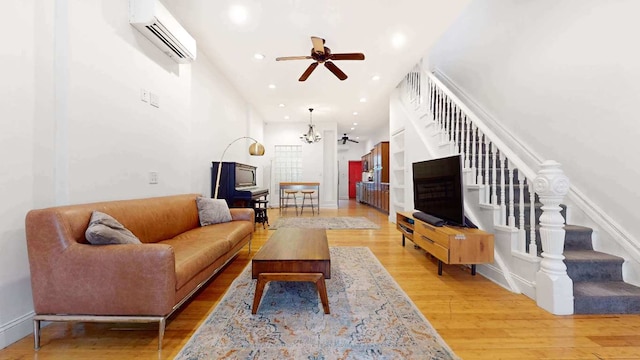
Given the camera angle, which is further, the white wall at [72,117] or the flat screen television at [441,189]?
the flat screen television at [441,189]

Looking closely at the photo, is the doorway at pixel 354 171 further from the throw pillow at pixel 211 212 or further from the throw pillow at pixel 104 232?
the throw pillow at pixel 104 232

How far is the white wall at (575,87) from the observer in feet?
6.67

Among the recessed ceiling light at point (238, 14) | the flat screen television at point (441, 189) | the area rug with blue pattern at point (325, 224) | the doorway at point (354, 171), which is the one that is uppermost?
the recessed ceiling light at point (238, 14)

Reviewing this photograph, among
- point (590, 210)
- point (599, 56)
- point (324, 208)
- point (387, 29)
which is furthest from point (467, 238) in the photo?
point (324, 208)

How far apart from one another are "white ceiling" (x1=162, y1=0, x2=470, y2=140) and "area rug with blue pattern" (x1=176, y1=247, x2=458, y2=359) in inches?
119

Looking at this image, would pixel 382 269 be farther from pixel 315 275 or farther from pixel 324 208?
pixel 324 208

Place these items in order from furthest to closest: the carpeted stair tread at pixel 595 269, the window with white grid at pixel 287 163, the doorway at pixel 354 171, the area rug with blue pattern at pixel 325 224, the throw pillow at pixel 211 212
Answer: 1. the doorway at pixel 354 171
2. the window with white grid at pixel 287 163
3. the area rug with blue pattern at pixel 325 224
4. the throw pillow at pixel 211 212
5. the carpeted stair tread at pixel 595 269

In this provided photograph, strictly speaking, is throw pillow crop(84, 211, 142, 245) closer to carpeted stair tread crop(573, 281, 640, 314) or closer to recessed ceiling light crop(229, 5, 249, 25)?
recessed ceiling light crop(229, 5, 249, 25)

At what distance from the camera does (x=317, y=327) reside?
154 centimetres

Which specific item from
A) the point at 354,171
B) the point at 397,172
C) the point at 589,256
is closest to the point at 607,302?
the point at 589,256

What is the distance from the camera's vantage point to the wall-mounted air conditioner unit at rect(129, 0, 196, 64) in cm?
224

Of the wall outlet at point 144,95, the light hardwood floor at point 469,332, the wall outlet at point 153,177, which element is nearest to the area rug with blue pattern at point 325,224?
the wall outlet at point 153,177

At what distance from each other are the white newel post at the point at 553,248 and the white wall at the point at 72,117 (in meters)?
3.57

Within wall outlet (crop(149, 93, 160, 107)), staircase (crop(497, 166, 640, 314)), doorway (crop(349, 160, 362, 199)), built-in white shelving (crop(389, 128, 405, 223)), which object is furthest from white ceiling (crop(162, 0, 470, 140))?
doorway (crop(349, 160, 362, 199))
